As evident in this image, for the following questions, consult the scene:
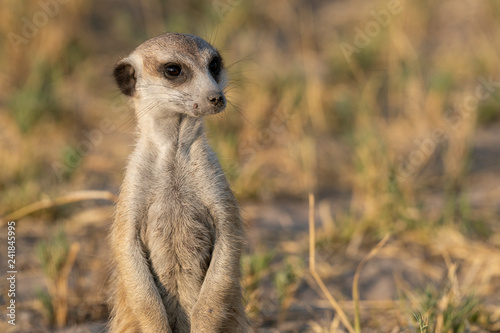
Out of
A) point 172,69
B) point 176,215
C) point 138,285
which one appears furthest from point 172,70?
point 138,285

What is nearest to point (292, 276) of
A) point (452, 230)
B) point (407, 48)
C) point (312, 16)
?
point (452, 230)

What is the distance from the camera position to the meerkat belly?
2.62 meters

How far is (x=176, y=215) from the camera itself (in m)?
2.62

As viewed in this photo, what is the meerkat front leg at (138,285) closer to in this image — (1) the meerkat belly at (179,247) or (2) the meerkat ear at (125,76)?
(1) the meerkat belly at (179,247)

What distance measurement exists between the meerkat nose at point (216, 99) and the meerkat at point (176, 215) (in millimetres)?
21

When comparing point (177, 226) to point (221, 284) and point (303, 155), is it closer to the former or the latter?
point (221, 284)

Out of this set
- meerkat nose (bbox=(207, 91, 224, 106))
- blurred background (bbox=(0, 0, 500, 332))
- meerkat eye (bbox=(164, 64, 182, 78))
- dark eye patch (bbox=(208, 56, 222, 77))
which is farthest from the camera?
blurred background (bbox=(0, 0, 500, 332))

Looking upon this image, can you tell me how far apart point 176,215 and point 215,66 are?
0.68m

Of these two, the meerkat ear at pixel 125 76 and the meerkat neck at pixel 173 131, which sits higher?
the meerkat ear at pixel 125 76

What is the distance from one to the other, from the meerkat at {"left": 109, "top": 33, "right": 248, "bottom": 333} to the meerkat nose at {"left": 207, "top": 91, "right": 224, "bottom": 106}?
21 mm

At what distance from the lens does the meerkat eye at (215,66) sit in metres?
2.72

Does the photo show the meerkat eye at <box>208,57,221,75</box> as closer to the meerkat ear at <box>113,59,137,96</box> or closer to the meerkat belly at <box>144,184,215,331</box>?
the meerkat ear at <box>113,59,137,96</box>

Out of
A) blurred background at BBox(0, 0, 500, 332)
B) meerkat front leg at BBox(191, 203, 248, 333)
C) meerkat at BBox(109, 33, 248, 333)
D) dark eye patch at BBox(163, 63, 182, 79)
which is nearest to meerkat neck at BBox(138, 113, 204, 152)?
meerkat at BBox(109, 33, 248, 333)

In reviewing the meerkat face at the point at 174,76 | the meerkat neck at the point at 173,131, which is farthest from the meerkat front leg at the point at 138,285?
the meerkat face at the point at 174,76
